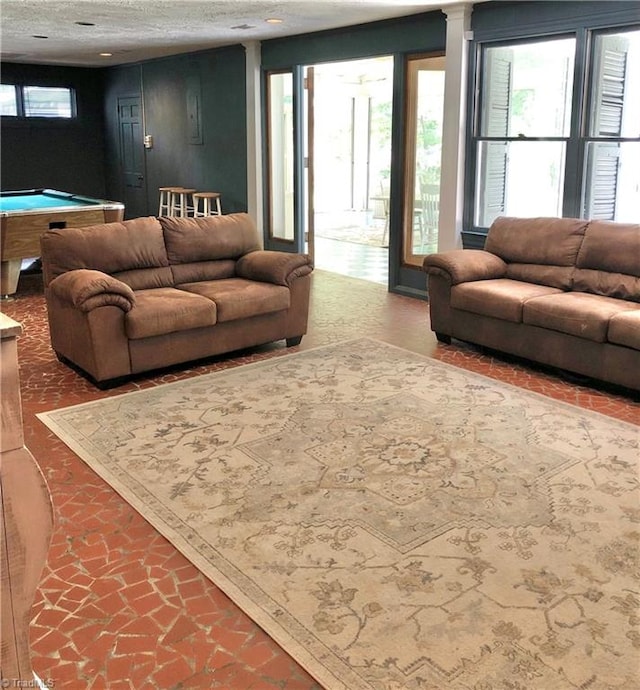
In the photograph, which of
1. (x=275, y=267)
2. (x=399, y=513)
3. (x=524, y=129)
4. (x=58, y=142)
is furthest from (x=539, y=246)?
(x=58, y=142)

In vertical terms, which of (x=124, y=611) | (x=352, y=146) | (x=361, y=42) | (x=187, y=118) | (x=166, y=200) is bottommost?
(x=124, y=611)

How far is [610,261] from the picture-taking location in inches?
191

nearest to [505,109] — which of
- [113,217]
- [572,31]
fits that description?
[572,31]

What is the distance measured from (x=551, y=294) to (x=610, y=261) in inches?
17.4

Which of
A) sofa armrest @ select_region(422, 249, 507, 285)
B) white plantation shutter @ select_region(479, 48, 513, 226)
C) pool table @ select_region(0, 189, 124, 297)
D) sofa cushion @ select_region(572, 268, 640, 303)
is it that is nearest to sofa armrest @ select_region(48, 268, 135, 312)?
sofa armrest @ select_region(422, 249, 507, 285)

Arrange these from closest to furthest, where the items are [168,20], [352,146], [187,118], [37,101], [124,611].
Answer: [124,611], [168,20], [187,118], [37,101], [352,146]

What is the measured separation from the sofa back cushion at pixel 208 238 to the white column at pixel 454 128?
5.89ft

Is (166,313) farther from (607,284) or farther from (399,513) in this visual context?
(607,284)

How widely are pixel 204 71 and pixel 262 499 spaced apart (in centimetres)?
749

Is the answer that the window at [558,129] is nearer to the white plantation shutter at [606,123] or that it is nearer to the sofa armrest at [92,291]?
the white plantation shutter at [606,123]

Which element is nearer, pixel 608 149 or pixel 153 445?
pixel 153 445

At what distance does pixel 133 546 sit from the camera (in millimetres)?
2756

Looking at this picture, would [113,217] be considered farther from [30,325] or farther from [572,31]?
[572,31]

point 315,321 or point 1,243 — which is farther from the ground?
point 1,243
